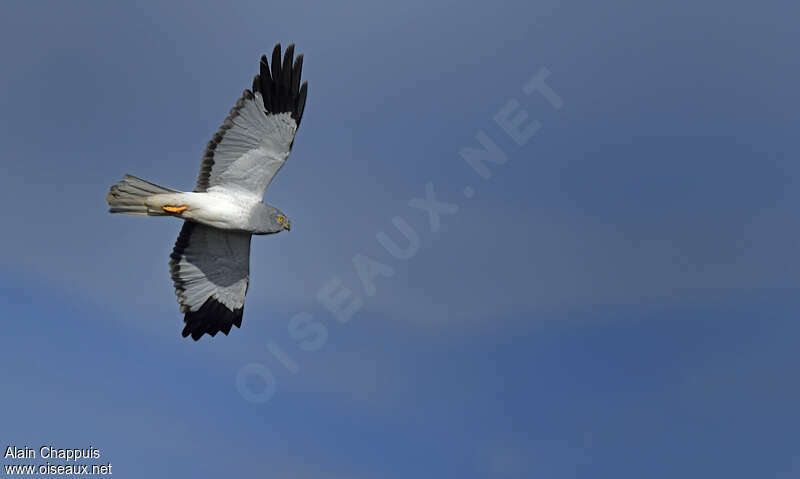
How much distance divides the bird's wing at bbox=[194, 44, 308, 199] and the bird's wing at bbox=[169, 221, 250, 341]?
1824 millimetres

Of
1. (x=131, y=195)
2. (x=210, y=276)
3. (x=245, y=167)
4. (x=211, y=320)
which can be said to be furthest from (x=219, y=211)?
(x=211, y=320)

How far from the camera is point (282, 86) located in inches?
939

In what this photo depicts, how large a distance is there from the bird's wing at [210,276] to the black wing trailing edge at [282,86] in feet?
12.2

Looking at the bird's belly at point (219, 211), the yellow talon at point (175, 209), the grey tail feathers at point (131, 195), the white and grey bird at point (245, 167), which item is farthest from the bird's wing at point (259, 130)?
the grey tail feathers at point (131, 195)

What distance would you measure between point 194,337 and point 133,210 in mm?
4588

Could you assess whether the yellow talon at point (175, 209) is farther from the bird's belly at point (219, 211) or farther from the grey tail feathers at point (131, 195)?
the grey tail feathers at point (131, 195)

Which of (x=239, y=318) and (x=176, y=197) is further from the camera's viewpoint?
(x=239, y=318)

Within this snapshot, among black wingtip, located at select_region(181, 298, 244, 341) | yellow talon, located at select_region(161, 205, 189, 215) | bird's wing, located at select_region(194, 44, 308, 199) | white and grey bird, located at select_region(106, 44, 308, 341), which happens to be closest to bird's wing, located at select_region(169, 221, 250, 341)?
black wingtip, located at select_region(181, 298, 244, 341)

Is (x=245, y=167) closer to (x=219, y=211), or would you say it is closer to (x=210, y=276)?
(x=219, y=211)

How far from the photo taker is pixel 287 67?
23938mm

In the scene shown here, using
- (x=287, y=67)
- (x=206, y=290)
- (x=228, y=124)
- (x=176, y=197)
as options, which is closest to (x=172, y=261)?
(x=206, y=290)

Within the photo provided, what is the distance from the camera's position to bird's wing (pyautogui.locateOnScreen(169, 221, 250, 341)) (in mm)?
25141

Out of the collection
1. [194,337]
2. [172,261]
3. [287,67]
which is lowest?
[194,337]

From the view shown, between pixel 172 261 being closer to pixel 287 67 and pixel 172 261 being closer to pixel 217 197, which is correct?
pixel 217 197
